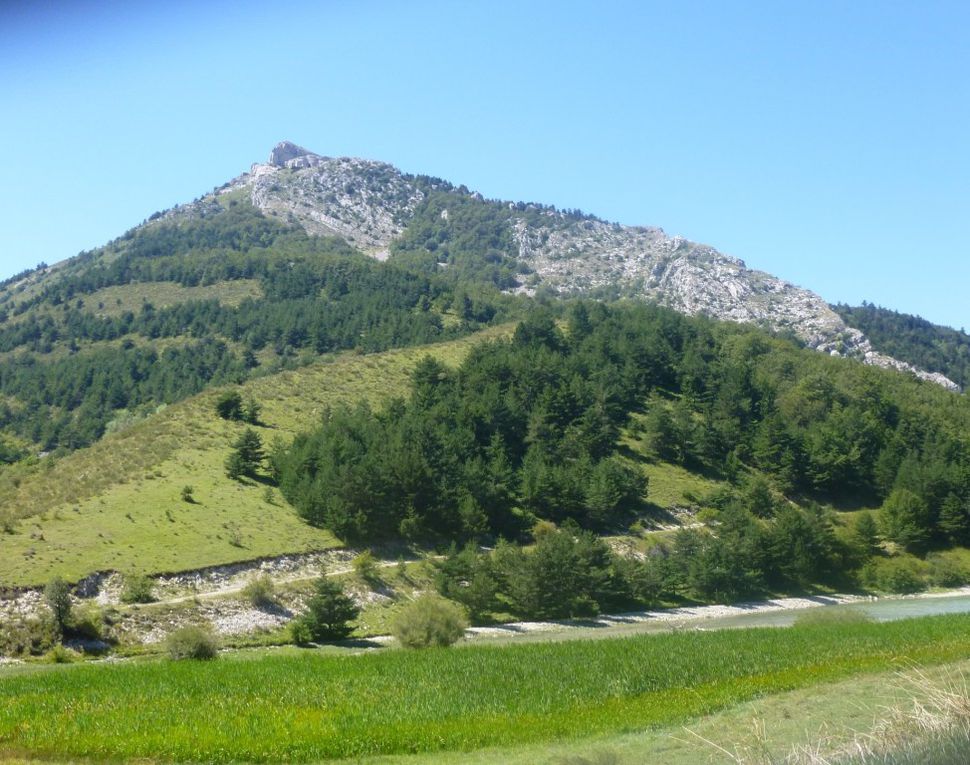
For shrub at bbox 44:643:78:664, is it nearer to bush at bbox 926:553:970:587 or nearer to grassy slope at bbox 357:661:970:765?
grassy slope at bbox 357:661:970:765

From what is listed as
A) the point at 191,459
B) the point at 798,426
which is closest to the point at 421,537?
the point at 191,459

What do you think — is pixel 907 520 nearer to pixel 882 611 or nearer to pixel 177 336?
pixel 882 611

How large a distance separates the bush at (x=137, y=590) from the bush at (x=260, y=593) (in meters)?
5.61

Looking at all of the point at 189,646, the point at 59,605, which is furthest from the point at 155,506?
the point at 189,646

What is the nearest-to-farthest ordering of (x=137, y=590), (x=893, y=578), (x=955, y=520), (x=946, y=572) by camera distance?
(x=137, y=590)
(x=893, y=578)
(x=946, y=572)
(x=955, y=520)

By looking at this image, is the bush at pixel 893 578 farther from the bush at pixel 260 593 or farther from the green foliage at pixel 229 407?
the green foliage at pixel 229 407

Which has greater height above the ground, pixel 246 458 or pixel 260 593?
pixel 246 458

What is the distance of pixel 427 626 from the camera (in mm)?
40406

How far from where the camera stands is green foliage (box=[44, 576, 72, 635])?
42.6 metres

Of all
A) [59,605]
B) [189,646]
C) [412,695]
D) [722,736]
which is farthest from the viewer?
[59,605]

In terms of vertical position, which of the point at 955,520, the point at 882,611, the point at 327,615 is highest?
the point at 955,520

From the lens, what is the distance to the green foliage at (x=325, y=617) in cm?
4741

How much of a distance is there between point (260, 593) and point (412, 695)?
3182 cm

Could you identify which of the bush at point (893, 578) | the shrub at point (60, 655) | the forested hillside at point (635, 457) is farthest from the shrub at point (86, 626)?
the bush at point (893, 578)
